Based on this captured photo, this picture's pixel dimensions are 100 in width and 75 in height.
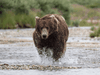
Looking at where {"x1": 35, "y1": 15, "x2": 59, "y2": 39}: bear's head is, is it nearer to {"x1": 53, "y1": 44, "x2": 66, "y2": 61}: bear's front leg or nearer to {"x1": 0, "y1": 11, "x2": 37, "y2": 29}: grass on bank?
{"x1": 53, "y1": 44, "x2": 66, "y2": 61}: bear's front leg

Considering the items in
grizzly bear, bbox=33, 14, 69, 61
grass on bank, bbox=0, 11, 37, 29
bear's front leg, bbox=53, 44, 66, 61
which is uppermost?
grizzly bear, bbox=33, 14, 69, 61

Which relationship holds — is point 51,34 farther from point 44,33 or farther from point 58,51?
point 58,51

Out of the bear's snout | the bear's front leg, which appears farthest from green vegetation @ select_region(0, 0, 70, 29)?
the bear's snout

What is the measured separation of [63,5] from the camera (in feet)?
121

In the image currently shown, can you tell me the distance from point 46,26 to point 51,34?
15.7 inches

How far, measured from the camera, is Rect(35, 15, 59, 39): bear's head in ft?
19.9

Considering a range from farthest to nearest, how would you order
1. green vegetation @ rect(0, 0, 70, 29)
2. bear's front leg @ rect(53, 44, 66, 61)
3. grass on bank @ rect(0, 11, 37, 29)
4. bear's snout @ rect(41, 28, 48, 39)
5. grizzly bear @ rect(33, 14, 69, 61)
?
green vegetation @ rect(0, 0, 70, 29) → grass on bank @ rect(0, 11, 37, 29) → bear's front leg @ rect(53, 44, 66, 61) → grizzly bear @ rect(33, 14, 69, 61) → bear's snout @ rect(41, 28, 48, 39)

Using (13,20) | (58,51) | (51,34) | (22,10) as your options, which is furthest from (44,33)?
(22,10)

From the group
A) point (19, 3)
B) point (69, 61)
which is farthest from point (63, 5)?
point (69, 61)

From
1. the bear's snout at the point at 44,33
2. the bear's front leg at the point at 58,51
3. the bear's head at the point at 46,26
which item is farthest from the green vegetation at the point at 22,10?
the bear's snout at the point at 44,33

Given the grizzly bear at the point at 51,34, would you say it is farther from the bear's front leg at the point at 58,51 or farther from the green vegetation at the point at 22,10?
the green vegetation at the point at 22,10

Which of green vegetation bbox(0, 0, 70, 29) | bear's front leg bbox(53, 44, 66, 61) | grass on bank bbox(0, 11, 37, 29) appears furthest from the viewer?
green vegetation bbox(0, 0, 70, 29)

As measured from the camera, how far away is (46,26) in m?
6.16

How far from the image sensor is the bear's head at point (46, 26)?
6.08 m
